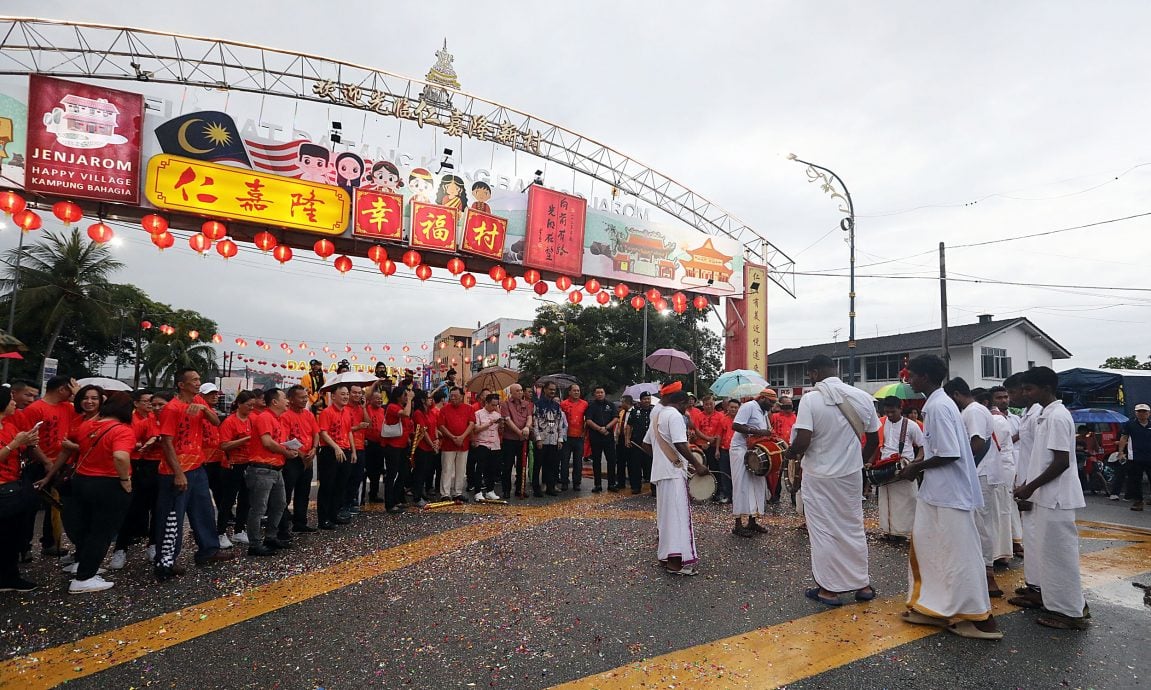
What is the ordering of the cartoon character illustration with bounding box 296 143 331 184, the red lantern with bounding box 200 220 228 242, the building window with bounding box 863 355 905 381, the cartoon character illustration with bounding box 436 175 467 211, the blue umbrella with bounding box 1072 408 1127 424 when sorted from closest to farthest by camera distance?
1. the red lantern with bounding box 200 220 228 242
2. the blue umbrella with bounding box 1072 408 1127 424
3. the cartoon character illustration with bounding box 296 143 331 184
4. the cartoon character illustration with bounding box 436 175 467 211
5. the building window with bounding box 863 355 905 381

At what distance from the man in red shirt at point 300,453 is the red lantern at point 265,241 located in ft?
23.9

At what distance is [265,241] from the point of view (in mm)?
12789

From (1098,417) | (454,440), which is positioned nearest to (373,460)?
(454,440)

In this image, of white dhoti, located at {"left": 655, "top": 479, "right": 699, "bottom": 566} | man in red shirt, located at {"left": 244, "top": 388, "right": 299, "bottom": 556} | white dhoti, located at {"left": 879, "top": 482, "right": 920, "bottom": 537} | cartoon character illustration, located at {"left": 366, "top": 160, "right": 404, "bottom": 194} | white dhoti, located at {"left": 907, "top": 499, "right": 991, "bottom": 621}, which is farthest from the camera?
cartoon character illustration, located at {"left": 366, "top": 160, "right": 404, "bottom": 194}

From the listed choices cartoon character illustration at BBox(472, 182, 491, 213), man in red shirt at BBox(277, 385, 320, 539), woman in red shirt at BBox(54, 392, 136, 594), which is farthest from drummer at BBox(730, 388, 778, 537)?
cartoon character illustration at BBox(472, 182, 491, 213)

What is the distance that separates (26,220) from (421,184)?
7568 mm

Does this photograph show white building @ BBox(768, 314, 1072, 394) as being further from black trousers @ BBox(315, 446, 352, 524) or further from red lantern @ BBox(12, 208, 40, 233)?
red lantern @ BBox(12, 208, 40, 233)

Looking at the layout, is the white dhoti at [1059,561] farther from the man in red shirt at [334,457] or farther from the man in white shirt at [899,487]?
the man in red shirt at [334,457]

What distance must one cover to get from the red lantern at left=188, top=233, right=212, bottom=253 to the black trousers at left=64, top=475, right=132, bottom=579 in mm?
8196

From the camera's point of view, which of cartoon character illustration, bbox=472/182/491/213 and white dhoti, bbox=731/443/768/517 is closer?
white dhoti, bbox=731/443/768/517

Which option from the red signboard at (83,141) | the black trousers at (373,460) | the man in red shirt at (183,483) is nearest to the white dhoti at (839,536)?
the man in red shirt at (183,483)

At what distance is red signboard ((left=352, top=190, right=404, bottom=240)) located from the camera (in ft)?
44.5

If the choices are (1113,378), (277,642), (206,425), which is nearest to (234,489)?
(206,425)

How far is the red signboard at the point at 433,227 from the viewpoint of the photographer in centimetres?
1408
